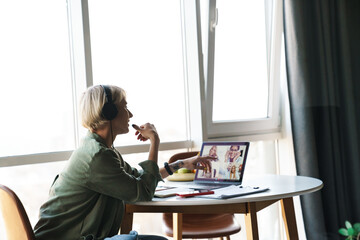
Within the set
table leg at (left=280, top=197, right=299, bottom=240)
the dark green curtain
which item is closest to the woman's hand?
table leg at (left=280, top=197, right=299, bottom=240)

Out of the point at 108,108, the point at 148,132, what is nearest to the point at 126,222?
the point at 148,132

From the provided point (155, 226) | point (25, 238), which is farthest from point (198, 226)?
point (25, 238)

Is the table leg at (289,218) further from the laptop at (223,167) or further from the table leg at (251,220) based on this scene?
the table leg at (251,220)

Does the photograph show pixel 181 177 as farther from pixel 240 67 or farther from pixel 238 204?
pixel 240 67

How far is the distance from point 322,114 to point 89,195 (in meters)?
2.08

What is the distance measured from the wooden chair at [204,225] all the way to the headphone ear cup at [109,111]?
2.73ft

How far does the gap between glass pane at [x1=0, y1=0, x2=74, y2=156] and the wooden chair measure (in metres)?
0.69

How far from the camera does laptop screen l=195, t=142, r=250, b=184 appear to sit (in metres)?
2.23

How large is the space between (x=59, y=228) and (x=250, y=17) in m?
2.36

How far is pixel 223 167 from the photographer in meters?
2.27

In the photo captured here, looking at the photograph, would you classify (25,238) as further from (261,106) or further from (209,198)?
(261,106)

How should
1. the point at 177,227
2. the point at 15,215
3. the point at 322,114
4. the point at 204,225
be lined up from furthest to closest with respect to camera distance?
1. the point at 322,114
2. the point at 204,225
3. the point at 177,227
4. the point at 15,215

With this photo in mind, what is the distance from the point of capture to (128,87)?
2924 millimetres

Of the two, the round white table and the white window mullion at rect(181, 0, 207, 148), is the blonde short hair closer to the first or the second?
the round white table
